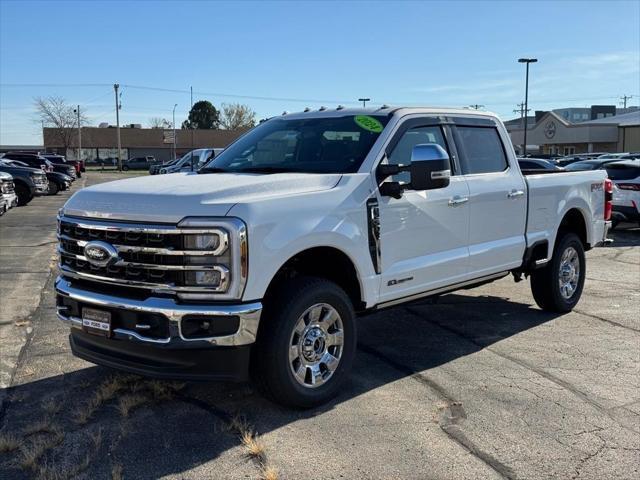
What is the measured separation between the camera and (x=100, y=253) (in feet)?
13.5

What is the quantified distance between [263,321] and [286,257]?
1.45 ft

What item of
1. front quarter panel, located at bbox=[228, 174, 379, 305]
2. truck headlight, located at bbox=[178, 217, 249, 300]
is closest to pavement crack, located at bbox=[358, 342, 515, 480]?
front quarter panel, located at bbox=[228, 174, 379, 305]

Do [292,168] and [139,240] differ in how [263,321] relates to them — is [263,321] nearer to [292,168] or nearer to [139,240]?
[139,240]

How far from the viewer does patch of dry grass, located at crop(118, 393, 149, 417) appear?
14.4 ft

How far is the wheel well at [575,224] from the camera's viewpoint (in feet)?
24.2

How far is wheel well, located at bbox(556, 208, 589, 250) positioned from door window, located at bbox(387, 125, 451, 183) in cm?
245

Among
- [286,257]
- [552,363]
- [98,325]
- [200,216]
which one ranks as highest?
[200,216]

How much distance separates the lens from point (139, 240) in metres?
3.99

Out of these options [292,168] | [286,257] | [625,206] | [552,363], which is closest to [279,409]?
[286,257]

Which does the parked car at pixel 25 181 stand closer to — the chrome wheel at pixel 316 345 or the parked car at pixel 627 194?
the parked car at pixel 627 194

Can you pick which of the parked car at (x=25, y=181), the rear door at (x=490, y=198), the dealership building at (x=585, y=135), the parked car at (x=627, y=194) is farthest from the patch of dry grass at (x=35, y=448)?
the dealership building at (x=585, y=135)

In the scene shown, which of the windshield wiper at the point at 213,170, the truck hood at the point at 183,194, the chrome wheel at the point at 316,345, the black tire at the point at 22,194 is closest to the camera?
the truck hood at the point at 183,194

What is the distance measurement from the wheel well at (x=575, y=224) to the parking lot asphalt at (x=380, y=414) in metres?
1.16

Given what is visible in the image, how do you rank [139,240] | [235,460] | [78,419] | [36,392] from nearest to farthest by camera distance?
[235,460], [139,240], [78,419], [36,392]
